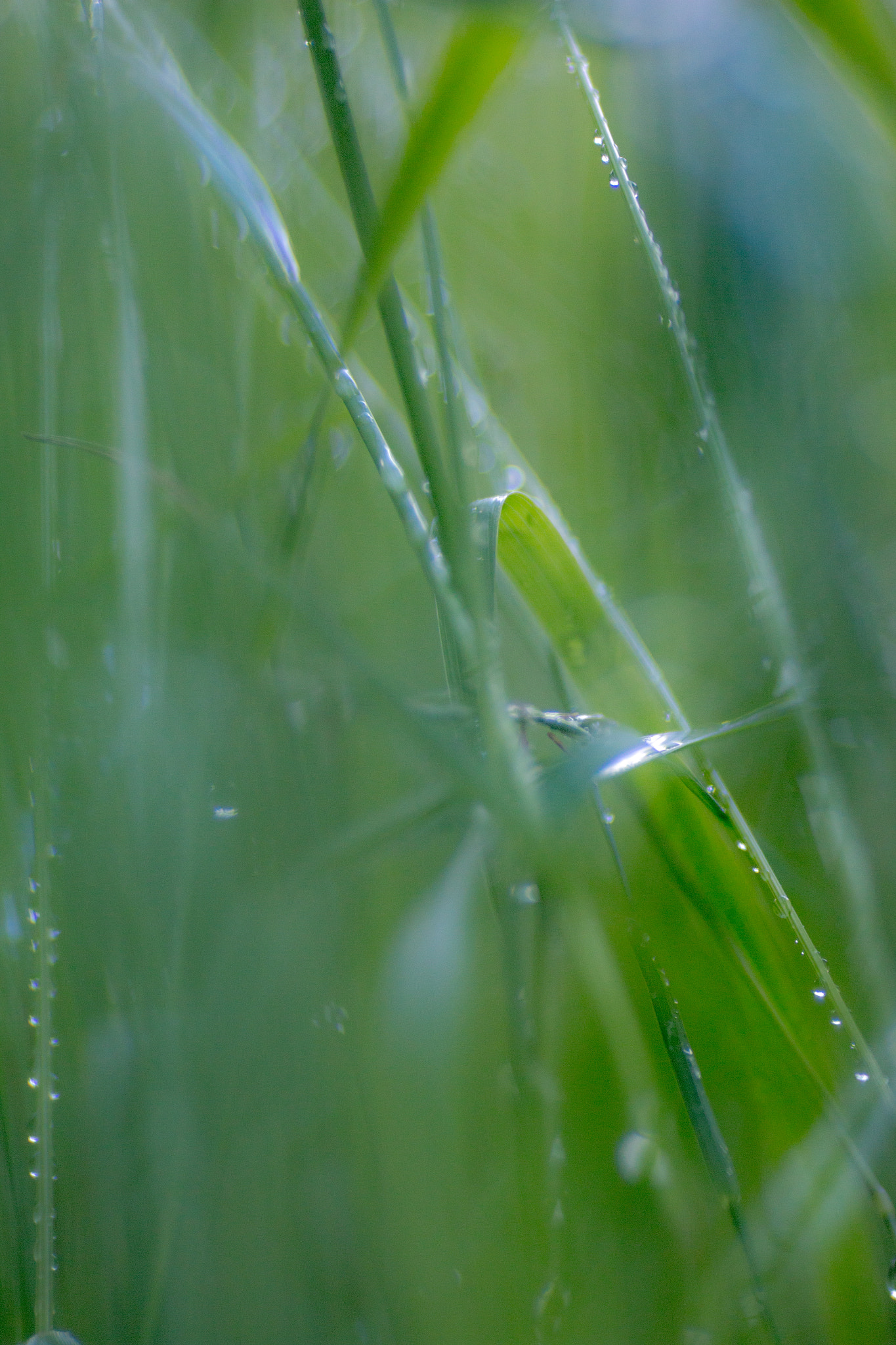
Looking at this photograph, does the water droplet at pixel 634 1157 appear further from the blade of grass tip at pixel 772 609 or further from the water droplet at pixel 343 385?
the water droplet at pixel 343 385

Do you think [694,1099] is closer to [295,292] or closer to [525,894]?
[525,894]

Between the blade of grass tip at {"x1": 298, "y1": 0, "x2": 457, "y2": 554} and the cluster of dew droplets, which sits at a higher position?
the blade of grass tip at {"x1": 298, "y1": 0, "x2": 457, "y2": 554}

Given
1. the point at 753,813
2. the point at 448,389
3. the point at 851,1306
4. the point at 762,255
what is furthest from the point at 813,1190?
the point at 762,255

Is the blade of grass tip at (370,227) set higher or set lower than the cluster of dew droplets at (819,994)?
higher

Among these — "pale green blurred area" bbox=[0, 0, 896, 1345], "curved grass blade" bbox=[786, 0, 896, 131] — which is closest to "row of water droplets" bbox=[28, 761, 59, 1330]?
"pale green blurred area" bbox=[0, 0, 896, 1345]

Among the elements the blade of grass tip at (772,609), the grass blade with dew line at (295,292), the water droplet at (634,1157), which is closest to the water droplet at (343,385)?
the grass blade with dew line at (295,292)

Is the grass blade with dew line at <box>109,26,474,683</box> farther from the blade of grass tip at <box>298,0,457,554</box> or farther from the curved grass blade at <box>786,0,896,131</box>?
the curved grass blade at <box>786,0,896,131</box>
